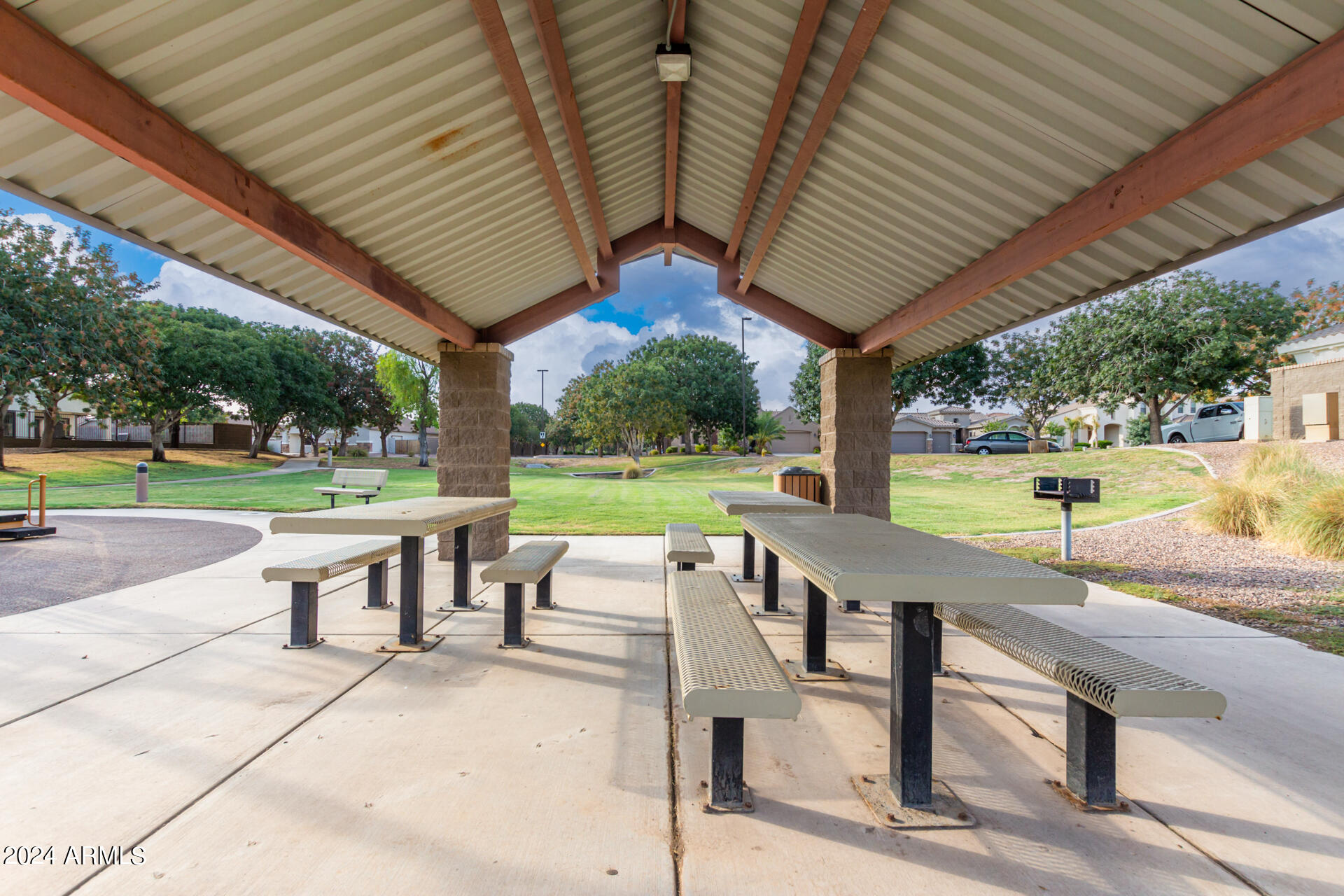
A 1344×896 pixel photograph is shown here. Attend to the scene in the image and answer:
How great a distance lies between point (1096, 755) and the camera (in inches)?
95.3

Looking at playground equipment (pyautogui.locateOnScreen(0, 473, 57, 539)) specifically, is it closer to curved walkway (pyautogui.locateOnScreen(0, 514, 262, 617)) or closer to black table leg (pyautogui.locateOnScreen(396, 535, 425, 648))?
curved walkway (pyautogui.locateOnScreen(0, 514, 262, 617))

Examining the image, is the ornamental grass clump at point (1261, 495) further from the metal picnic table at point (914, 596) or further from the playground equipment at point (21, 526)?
the playground equipment at point (21, 526)

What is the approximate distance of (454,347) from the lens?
7.69m

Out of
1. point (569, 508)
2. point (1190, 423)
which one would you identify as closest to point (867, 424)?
point (569, 508)

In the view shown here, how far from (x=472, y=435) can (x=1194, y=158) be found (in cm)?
715

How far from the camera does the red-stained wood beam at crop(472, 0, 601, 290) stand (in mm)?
2768

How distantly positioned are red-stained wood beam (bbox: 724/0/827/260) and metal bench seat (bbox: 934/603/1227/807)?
10.4 feet

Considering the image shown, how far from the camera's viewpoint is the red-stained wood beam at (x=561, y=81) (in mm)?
3068

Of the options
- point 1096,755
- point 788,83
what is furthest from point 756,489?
point 1096,755

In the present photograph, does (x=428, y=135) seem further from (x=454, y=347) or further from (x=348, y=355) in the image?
(x=348, y=355)

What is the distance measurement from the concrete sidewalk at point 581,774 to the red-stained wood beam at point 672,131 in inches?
161

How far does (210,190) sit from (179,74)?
56 cm

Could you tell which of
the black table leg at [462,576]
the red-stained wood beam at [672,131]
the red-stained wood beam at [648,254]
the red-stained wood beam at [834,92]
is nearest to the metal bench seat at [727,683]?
the red-stained wood beam at [834,92]

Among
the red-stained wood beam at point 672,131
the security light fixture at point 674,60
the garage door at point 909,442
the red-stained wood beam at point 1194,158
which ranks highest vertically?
the red-stained wood beam at point 672,131
